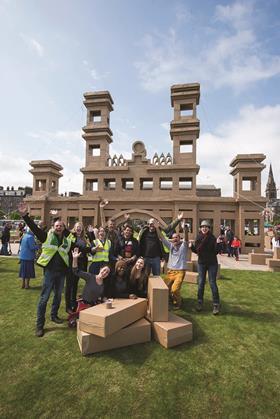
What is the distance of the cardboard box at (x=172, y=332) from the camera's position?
13.8ft

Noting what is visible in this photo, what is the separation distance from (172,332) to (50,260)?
2.93m

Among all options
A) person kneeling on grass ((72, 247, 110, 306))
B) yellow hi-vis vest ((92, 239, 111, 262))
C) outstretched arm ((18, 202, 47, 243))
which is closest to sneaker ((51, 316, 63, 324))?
person kneeling on grass ((72, 247, 110, 306))

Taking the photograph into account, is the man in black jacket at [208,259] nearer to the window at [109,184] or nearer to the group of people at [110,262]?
the group of people at [110,262]

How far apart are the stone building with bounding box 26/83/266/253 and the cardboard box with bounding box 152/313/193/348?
53.4ft

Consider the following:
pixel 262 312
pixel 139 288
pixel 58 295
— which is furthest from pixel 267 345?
pixel 58 295

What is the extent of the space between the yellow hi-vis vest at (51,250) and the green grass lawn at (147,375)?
1.54 m

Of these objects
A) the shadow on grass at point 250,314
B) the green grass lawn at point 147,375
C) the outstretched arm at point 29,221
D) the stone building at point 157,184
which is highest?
the stone building at point 157,184

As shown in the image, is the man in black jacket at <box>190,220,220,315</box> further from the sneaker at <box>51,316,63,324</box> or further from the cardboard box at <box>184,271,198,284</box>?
the sneaker at <box>51,316,63,324</box>

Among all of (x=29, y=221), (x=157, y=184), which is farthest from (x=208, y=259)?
(x=157, y=184)

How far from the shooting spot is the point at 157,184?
21625 mm

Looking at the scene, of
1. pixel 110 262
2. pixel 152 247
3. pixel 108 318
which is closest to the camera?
pixel 108 318

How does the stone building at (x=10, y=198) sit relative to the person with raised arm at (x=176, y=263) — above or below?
above

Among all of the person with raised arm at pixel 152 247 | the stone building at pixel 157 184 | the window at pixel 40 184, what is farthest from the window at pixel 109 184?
the person with raised arm at pixel 152 247

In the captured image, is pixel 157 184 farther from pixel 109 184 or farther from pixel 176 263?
pixel 176 263
